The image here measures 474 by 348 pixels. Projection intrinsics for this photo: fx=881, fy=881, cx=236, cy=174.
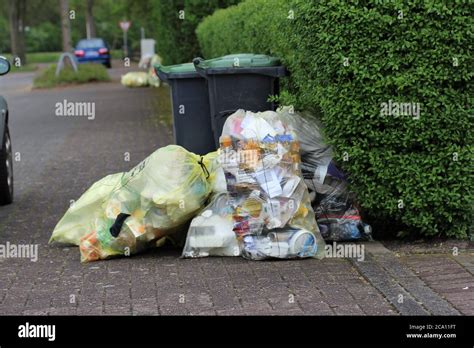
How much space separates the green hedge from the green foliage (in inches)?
1003

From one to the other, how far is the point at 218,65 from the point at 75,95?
19725 mm

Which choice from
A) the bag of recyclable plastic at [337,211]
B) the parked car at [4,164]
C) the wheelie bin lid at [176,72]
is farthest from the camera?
the parked car at [4,164]

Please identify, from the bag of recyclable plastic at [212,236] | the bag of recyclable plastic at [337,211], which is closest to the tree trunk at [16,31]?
the bag of recyclable plastic at [337,211]

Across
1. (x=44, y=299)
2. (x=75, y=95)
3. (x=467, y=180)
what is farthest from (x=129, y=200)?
(x=75, y=95)

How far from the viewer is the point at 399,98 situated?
629 centimetres

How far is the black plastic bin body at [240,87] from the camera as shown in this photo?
297 inches

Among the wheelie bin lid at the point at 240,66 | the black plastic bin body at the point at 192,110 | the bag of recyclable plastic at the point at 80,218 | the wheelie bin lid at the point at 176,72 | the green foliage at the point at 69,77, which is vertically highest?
the wheelie bin lid at the point at 240,66

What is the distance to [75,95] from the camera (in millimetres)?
26703

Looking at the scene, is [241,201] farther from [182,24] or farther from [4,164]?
[182,24]

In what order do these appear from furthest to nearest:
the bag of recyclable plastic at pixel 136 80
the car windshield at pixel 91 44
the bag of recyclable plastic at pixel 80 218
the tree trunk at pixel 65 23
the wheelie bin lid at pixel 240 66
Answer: the car windshield at pixel 91 44 < the tree trunk at pixel 65 23 < the bag of recyclable plastic at pixel 136 80 < the wheelie bin lid at pixel 240 66 < the bag of recyclable plastic at pixel 80 218

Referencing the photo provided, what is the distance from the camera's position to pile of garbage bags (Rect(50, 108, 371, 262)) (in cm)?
629

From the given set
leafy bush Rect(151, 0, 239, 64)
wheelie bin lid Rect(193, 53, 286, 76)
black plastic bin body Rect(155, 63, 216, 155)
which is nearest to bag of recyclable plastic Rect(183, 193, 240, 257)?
wheelie bin lid Rect(193, 53, 286, 76)

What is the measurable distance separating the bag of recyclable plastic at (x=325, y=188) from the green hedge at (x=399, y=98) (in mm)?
159

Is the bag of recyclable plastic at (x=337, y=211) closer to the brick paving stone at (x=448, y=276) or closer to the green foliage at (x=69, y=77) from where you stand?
the brick paving stone at (x=448, y=276)
